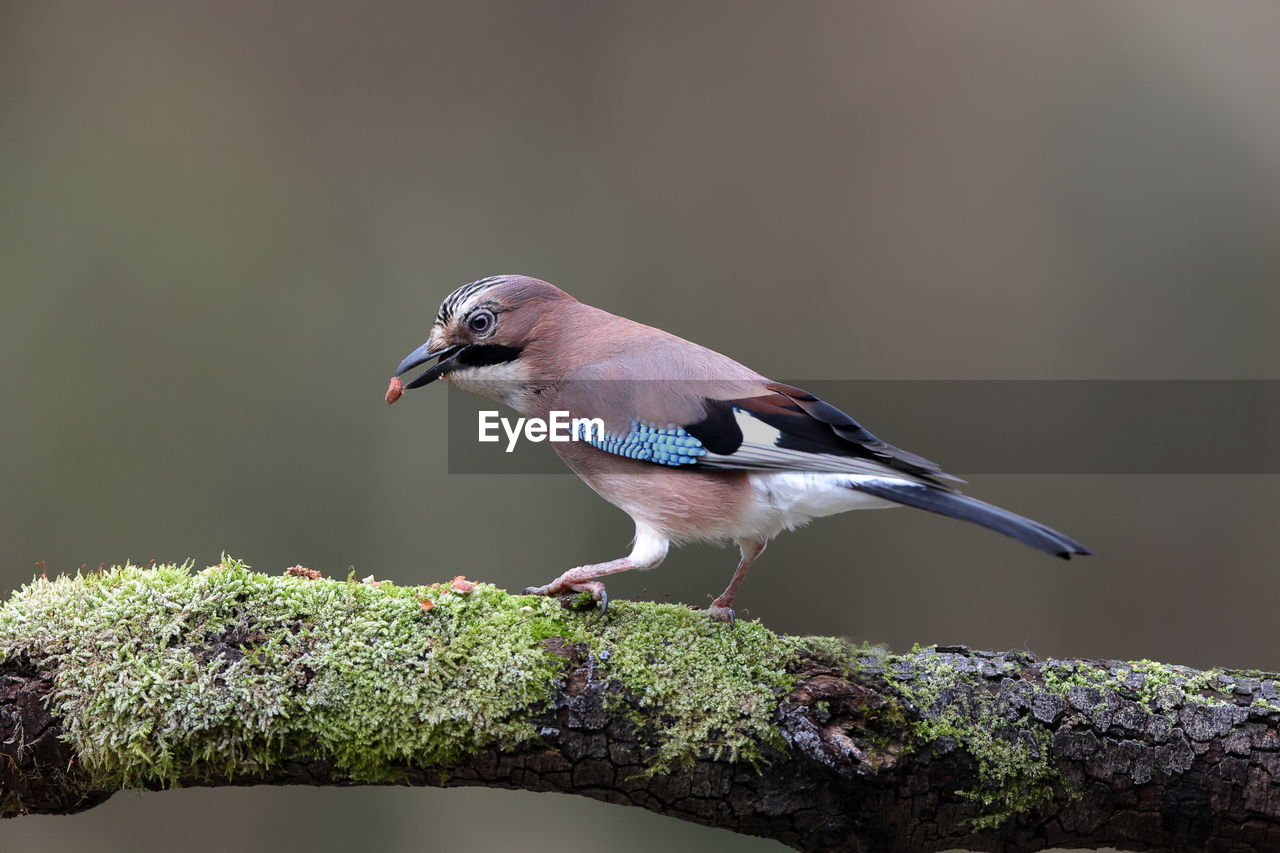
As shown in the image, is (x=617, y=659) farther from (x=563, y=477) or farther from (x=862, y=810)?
(x=563, y=477)

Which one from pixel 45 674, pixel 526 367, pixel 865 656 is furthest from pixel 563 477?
pixel 45 674

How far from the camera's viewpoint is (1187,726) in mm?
3039

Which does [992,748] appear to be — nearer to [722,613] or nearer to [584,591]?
[722,613]

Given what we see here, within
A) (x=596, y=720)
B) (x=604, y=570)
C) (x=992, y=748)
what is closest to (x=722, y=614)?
(x=604, y=570)

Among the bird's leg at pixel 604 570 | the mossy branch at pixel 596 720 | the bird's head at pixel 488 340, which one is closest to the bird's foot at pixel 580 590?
the bird's leg at pixel 604 570

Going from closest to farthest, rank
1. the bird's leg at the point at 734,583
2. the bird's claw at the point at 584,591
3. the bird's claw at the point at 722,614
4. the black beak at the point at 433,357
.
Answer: the bird's claw at the point at 584,591, the bird's claw at the point at 722,614, the bird's leg at the point at 734,583, the black beak at the point at 433,357

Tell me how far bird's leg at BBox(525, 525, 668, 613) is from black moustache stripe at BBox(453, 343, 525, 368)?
802mm

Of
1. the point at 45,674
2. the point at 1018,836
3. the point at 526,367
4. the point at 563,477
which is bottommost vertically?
the point at 1018,836

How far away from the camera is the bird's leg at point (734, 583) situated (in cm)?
347

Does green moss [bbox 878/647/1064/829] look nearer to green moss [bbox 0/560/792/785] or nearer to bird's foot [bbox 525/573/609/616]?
green moss [bbox 0/560/792/785]

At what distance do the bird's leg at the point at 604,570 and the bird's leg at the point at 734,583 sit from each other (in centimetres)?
26

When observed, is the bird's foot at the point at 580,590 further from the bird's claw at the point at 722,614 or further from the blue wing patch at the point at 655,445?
the blue wing patch at the point at 655,445

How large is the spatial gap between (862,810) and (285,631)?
167 cm

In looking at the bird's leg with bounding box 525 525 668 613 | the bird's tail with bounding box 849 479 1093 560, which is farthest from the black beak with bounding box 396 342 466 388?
the bird's tail with bounding box 849 479 1093 560
